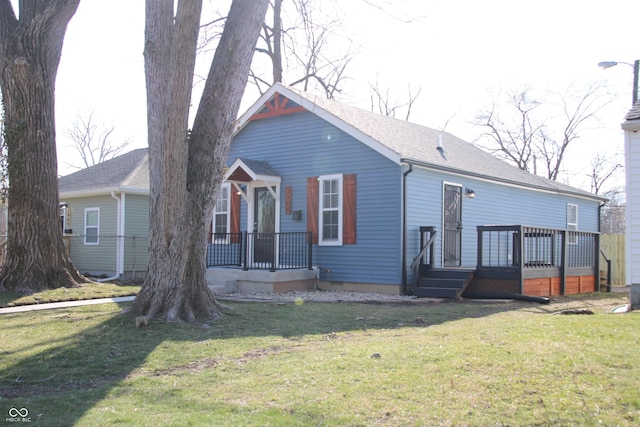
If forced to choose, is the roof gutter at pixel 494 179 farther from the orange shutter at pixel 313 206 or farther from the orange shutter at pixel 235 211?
the orange shutter at pixel 235 211

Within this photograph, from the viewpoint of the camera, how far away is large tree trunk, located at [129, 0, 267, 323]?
27.7 ft

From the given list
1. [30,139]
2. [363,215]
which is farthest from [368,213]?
[30,139]

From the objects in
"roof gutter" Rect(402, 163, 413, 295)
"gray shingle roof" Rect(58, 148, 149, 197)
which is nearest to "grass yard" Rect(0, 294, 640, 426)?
"roof gutter" Rect(402, 163, 413, 295)

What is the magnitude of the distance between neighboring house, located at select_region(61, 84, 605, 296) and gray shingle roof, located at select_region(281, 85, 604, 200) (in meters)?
0.07

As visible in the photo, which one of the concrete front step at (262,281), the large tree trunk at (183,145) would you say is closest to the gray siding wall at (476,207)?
the concrete front step at (262,281)

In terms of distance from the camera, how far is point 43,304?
10.6 metres

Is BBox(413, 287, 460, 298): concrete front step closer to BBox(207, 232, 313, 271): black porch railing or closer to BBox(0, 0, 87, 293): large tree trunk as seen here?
BBox(207, 232, 313, 271): black porch railing

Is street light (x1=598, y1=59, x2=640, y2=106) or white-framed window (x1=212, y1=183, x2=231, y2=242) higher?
street light (x1=598, y1=59, x2=640, y2=106)

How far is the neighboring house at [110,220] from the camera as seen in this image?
62.6 feet

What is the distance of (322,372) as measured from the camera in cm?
558

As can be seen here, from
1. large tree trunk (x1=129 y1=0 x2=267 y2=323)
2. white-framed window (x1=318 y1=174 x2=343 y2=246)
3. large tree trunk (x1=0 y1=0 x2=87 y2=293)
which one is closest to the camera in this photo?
large tree trunk (x1=129 y1=0 x2=267 y2=323)

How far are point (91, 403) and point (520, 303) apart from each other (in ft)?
29.7

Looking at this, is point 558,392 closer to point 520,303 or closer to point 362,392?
point 362,392

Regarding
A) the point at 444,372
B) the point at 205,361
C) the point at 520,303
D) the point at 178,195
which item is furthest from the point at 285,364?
the point at 520,303
